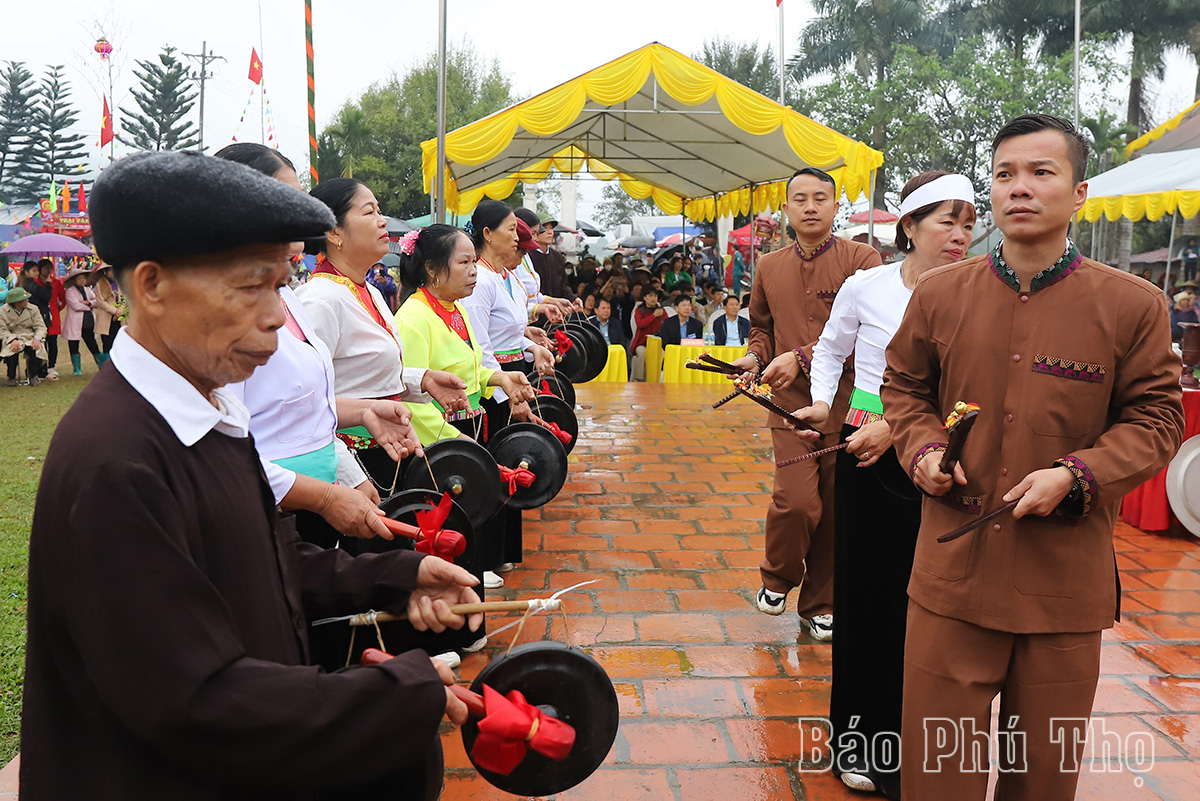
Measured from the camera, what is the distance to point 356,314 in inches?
133

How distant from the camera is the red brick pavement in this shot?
307 centimetres

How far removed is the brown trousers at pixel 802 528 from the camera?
431cm

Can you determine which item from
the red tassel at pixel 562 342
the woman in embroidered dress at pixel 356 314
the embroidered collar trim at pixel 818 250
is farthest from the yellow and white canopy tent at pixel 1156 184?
the woman in embroidered dress at pixel 356 314

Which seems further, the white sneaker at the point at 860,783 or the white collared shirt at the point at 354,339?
the white collared shirt at the point at 354,339

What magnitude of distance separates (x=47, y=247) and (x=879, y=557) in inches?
760

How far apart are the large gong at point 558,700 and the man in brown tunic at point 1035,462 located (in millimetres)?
1024

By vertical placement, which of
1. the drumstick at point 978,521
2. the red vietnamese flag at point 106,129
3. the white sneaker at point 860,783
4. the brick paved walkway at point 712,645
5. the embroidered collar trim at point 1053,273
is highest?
the red vietnamese flag at point 106,129

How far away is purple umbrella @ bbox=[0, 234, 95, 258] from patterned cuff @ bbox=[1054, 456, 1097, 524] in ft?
63.1

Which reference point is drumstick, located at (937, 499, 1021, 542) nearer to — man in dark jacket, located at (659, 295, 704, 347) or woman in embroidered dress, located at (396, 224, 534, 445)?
woman in embroidered dress, located at (396, 224, 534, 445)

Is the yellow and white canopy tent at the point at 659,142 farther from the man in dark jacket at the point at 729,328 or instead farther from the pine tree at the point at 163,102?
the pine tree at the point at 163,102

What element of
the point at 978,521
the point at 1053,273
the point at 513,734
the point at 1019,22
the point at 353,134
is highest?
the point at 1019,22

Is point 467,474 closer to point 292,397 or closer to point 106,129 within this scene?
point 292,397

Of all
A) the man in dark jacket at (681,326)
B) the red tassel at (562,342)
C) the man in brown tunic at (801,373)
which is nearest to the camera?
the man in brown tunic at (801,373)

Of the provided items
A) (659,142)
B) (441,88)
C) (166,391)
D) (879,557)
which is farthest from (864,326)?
(659,142)
